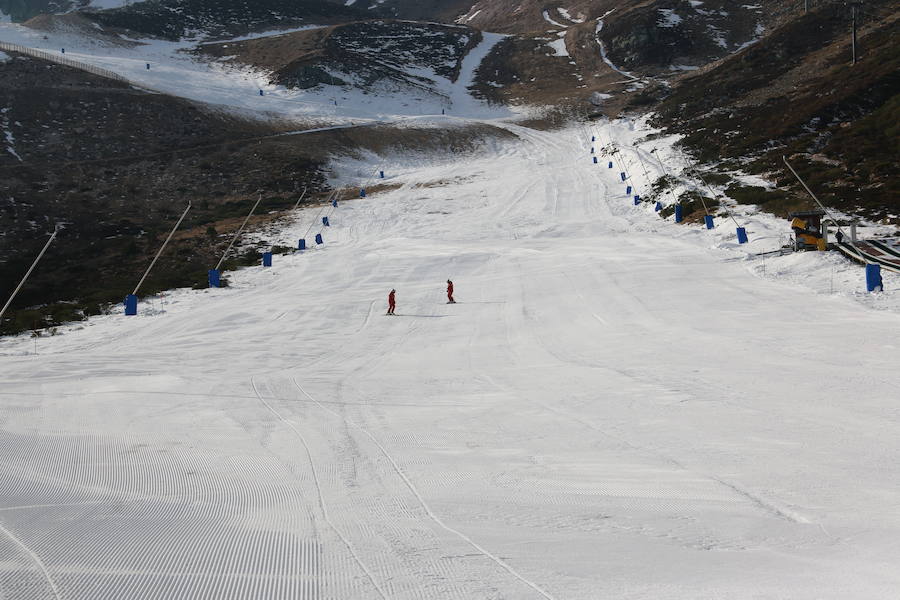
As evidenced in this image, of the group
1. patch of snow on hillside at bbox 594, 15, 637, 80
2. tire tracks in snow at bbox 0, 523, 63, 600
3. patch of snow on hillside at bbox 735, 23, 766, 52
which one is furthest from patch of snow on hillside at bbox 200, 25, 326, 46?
tire tracks in snow at bbox 0, 523, 63, 600

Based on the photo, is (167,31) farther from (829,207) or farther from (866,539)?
(866,539)

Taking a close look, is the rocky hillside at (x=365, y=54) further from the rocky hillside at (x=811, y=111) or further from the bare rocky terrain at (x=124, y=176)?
the rocky hillside at (x=811, y=111)

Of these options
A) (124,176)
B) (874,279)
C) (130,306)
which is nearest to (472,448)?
(874,279)

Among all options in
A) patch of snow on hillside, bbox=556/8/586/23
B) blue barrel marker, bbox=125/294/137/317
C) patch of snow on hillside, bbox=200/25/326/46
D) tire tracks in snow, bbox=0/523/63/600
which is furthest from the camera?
patch of snow on hillside, bbox=556/8/586/23

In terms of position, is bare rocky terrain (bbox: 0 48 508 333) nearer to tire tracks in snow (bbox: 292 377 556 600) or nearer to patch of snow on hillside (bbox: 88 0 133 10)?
tire tracks in snow (bbox: 292 377 556 600)

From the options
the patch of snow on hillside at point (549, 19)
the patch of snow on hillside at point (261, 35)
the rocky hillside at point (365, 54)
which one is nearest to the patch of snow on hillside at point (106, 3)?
the patch of snow on hillside at point (261, 35)

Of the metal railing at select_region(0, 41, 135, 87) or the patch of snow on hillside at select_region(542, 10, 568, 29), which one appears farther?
the patch of snow on hillside at select_region(542, 10, 568, 29)
